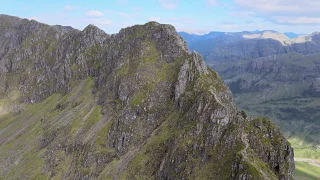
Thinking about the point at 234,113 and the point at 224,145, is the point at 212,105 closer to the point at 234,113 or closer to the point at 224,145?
the point at 234,113

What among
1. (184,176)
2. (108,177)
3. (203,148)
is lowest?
(108,177)

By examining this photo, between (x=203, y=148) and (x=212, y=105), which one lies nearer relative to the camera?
(x=203, y=148)

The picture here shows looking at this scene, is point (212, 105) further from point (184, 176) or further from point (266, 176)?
point (266, 176)

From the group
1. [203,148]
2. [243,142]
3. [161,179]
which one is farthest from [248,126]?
[161,179]

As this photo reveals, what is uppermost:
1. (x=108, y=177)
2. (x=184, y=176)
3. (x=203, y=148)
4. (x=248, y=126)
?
(x=248, y=126)

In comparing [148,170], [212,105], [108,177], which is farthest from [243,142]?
[108,177]

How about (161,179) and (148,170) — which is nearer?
(161,179)

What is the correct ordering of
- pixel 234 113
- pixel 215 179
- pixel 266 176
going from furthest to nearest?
pixel 234 113, pixel 215 179, pixel 266 176

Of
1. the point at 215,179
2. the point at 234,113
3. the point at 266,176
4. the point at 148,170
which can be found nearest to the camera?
the point at 266,176

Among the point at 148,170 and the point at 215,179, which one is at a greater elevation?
the point at 215,179
